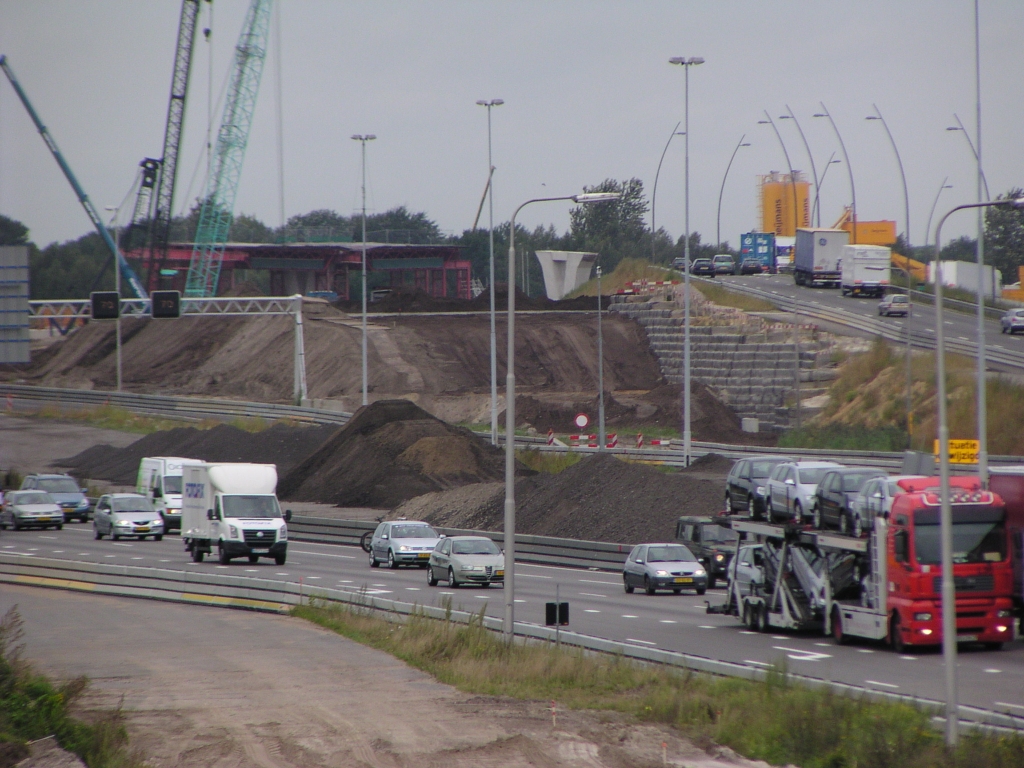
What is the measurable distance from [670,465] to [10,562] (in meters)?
29.4

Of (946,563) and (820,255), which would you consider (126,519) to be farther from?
(820,255)

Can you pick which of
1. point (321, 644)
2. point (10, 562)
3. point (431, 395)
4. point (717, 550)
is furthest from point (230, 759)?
point (431, 395)

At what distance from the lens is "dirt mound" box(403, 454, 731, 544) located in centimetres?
3862

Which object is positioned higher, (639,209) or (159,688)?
(639,209)

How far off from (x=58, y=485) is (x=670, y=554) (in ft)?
104

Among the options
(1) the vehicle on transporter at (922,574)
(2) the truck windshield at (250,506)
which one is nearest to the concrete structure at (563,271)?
(2) the truck windshield at (250,506)

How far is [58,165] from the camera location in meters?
84.3

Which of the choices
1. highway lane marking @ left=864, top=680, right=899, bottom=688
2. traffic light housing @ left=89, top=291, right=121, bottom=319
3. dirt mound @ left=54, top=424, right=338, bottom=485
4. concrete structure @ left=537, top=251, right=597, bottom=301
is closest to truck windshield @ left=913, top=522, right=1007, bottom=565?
highway lane marking @ left=864, top=680, right=899, bottom=688

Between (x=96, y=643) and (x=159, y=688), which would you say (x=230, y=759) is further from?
(x=96, y=643)

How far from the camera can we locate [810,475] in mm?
23234

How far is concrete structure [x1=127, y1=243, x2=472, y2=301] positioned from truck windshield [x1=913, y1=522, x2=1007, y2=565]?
288 feet

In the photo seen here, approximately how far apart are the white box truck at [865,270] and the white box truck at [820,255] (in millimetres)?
1689

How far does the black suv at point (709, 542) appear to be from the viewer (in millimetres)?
32812

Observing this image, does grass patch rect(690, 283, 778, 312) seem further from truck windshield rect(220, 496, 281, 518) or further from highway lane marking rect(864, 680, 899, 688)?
highway lane marking rect(864, 680, 899, 688)
